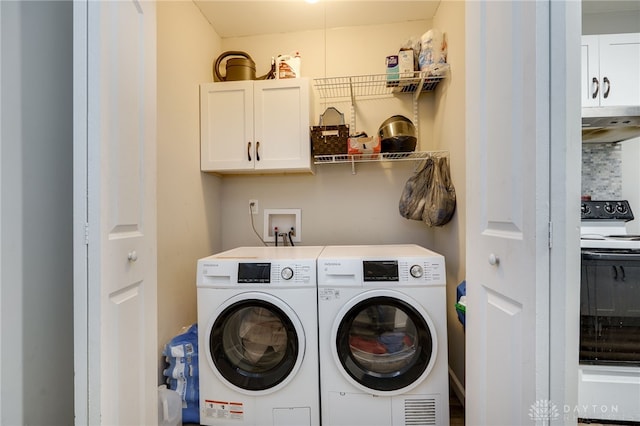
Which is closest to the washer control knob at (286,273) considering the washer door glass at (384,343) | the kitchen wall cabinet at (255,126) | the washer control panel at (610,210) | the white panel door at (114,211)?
the washer door glass at (384,343)

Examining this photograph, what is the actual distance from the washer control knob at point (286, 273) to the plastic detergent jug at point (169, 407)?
2.78ft

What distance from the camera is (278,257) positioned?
5.13 feet

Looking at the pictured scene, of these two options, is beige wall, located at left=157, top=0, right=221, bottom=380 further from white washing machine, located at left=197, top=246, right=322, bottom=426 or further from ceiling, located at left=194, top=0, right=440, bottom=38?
white washing machine, located at left=197, top=246, right=322, bottom=426

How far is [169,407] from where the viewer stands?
1439mm

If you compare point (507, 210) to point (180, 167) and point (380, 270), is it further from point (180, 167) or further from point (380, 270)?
point (180, 167)

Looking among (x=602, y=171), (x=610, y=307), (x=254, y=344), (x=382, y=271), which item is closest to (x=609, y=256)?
(x=610, y=307)

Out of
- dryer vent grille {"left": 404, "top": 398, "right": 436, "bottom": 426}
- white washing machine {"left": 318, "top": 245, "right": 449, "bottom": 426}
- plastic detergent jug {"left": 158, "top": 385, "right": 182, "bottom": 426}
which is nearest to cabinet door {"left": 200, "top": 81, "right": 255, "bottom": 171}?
white washing machine {"left": 318, "top": 245, "right": 449, "bottom": 426}

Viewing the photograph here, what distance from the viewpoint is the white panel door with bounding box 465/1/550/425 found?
25.5 inches

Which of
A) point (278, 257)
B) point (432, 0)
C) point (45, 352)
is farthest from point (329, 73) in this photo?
point (45, 352)

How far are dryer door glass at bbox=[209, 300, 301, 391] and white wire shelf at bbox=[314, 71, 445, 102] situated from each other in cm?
156

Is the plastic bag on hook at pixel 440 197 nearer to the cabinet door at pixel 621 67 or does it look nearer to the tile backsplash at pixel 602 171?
the tile backsplash at pixel 602 171

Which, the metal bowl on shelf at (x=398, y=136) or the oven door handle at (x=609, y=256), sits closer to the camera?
the oven door handle at (x=609, y=256)

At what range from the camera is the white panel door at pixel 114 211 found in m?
0.80

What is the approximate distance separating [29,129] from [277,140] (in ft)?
4.35
